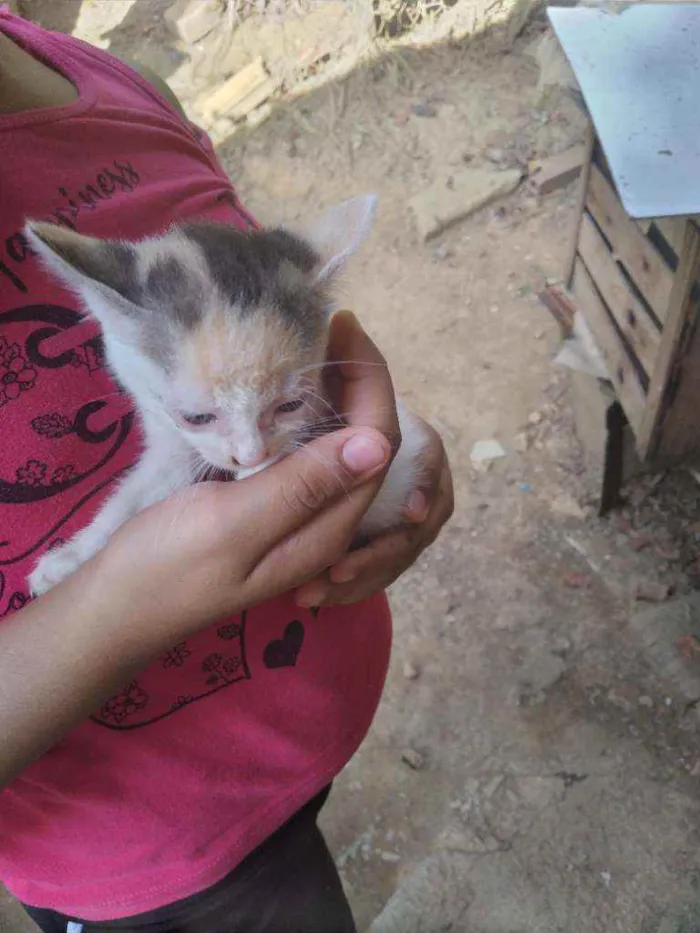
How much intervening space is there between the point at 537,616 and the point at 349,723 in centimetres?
141

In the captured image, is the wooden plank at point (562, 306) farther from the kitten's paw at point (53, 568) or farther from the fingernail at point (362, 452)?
the kitten's paw at point (53, 568)

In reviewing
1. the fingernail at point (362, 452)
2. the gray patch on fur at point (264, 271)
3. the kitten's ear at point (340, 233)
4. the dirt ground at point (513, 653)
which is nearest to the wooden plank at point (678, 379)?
the dirt ground at point (513, 653)

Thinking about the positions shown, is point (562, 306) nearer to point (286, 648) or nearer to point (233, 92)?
point (286, 648)

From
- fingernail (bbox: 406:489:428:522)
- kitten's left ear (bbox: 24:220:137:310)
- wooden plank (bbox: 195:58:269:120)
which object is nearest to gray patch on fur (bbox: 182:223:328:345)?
kitten's left ear (bbox: 24:220:137:310)

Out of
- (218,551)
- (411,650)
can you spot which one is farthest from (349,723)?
(411,650)

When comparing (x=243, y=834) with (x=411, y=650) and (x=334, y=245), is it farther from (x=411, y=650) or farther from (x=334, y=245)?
(x=411, y=650)

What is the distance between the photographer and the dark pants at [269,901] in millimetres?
1207

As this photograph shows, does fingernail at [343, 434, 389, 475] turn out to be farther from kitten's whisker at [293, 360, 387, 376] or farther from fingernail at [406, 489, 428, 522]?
fingernail at [406, 489, 428, 522]

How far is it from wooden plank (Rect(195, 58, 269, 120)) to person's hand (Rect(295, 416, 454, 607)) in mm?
3931

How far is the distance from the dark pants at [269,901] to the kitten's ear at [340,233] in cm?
92

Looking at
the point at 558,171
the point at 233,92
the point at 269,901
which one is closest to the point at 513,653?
the point at 269,901

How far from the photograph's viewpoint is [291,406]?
1082mm

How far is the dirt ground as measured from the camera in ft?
6.74

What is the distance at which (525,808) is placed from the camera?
86.0 inches
